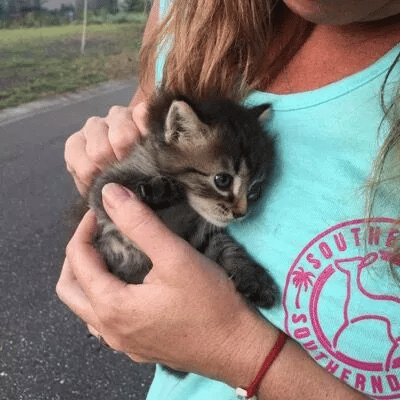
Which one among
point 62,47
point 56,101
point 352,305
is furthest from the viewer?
point 56,101

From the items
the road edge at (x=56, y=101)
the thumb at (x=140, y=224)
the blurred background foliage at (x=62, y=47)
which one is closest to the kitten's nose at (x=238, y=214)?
the thumb at (x=140, y=224)

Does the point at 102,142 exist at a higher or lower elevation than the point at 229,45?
lower

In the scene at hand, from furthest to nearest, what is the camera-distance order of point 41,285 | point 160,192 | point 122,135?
1. point 41,285
2. point 122,135
3. point 160,192

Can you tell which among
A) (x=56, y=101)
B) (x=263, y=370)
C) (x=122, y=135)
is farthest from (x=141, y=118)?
(x=56, y=101)

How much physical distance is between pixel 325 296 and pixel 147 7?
1.10 meters

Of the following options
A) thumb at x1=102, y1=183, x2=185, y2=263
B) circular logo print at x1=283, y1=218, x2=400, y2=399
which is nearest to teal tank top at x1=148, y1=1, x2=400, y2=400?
circular logo print at x1=283, y1=218, x2=400, y2=399

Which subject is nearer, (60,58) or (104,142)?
(104,142)

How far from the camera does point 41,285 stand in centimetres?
234

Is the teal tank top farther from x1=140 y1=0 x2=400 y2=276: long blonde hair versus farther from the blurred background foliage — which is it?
the blurred background foliage

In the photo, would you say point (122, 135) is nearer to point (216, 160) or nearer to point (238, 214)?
point (216, 160)

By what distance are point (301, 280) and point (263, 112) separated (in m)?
0.27

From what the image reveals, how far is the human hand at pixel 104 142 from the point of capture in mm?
1153

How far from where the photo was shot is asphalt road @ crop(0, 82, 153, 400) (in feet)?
6.56

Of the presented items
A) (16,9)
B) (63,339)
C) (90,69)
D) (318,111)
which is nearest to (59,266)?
(63,339)
